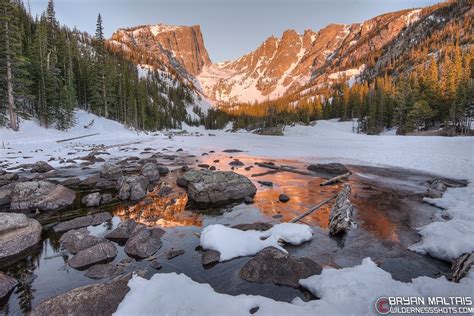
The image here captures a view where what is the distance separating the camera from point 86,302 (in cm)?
503

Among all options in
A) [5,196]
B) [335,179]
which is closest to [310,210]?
[335,179]

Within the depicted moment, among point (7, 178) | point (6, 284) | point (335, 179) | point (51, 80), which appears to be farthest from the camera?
point (51, 80)

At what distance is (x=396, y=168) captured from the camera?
22.2 meters

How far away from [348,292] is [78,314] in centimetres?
569

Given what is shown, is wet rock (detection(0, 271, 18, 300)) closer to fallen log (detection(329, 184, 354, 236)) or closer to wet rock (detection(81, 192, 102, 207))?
wet rock (detection(81, 192, 102, 207))

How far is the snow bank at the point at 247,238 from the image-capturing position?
779cm

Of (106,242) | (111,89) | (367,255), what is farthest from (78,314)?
(111,89)

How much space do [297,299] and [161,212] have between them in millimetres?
7803

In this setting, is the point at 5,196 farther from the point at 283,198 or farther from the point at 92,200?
the point at 283,198

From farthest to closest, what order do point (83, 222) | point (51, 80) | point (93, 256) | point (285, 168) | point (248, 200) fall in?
point (51, 80) < point (285, 168) < point (248, 200) < point (83, 222) < point (93, 256)

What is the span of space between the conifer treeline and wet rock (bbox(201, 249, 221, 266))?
3791 centimetres

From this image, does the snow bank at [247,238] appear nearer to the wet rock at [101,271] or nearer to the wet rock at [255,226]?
the wet rock at [255,226]

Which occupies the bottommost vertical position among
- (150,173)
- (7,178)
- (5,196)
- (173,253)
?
(173,253)

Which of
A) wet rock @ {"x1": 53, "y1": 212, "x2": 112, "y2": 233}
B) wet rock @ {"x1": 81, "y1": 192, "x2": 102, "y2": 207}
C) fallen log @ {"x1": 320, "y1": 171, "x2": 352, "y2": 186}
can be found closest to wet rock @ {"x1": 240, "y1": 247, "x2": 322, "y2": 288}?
wet rock @ {"x1": 53, "y1": 212, "x2": 112, "y2": 233}
